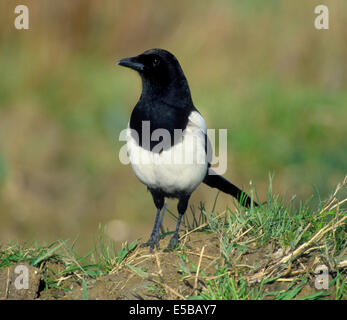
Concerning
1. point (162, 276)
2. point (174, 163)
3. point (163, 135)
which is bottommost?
point (162, 276)

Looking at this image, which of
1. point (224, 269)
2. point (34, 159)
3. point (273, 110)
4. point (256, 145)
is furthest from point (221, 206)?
point (224, 269)

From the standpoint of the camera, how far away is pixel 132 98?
7.27 m

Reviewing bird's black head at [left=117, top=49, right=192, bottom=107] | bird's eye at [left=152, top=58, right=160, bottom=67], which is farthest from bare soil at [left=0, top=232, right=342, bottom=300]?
bird's eye at [left=152, top=58, right=160, bottom=67]

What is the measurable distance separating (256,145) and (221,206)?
1057 millimetres

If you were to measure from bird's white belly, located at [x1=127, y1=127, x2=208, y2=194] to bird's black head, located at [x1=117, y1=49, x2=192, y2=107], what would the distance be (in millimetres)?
239

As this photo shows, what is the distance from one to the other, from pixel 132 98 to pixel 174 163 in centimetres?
438

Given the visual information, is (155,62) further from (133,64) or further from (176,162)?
(176,162)

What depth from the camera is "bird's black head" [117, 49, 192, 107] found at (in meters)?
3.15

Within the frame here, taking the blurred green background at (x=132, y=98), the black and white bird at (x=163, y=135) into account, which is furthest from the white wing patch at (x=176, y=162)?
the blurred green background at (x=132, y=98)

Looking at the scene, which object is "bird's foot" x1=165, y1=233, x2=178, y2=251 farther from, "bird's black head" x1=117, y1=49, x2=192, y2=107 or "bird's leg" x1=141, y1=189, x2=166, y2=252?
"bird's black head" x1=117, y1=49, x2=192, y2=107

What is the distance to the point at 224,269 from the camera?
244cm

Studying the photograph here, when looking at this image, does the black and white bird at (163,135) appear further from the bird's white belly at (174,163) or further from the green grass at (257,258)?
the green grass at (257,258)

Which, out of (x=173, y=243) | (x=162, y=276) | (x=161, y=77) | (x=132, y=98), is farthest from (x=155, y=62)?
(x=132, y=98)

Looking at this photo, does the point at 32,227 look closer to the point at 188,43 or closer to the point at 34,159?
the point at 34,159
